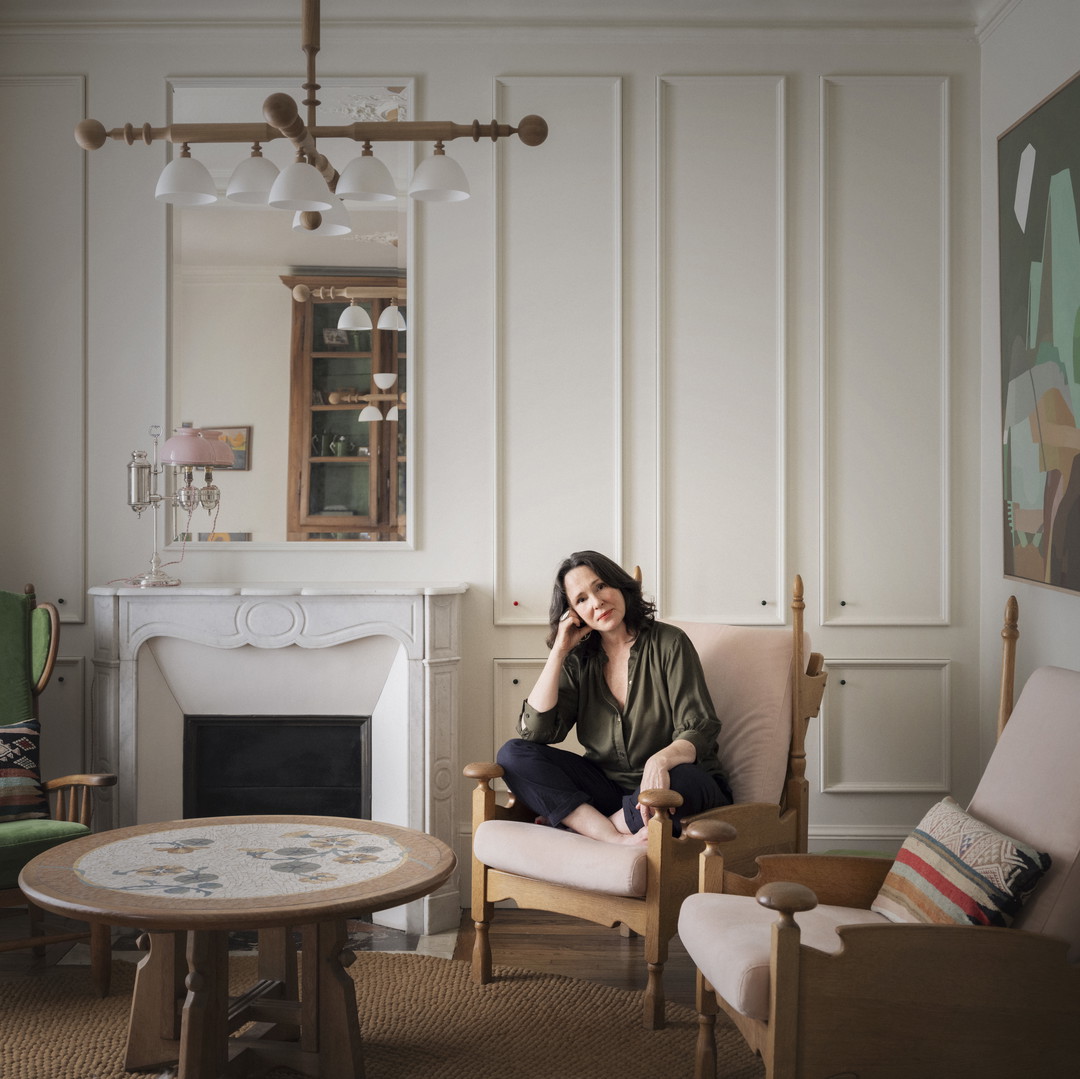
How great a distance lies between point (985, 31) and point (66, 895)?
3.78 meters

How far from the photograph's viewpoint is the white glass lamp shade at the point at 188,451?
3.45m

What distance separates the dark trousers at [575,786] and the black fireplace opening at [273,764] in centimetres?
82

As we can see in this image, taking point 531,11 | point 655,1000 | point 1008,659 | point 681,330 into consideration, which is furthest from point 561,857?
point 531,11

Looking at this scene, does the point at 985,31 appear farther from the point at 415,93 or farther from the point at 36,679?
the point at 36,679

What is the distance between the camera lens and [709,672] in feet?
10.1

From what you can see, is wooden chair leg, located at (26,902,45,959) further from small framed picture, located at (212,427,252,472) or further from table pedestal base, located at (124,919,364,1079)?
small framed picture, located at (212,427,252,472)

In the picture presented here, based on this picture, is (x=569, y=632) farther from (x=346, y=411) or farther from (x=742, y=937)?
(x=346, y=411)

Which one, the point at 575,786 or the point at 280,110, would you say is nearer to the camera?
the point at 280,110

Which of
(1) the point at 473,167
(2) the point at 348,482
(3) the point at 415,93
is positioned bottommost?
(2) the point at 348,482

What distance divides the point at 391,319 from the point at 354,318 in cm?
13

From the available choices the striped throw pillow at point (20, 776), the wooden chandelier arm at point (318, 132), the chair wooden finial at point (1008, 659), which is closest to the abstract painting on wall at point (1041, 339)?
the chair wooden finial at point (1008, 659)

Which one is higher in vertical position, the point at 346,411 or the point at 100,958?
the point at 346,411

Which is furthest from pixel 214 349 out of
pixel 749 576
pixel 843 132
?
pixel 843 132

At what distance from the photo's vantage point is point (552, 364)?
3646mm
